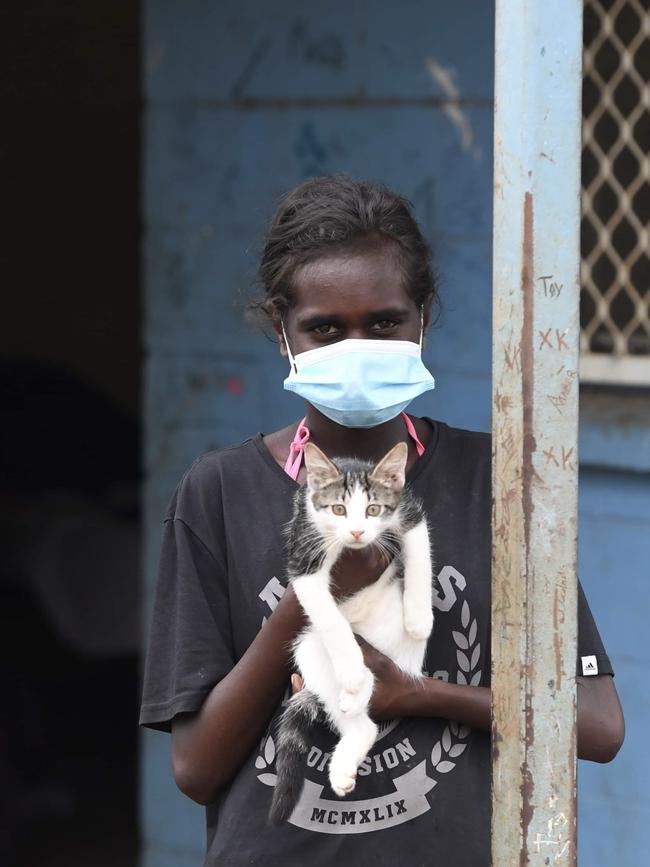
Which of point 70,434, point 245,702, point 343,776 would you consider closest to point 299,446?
point 245,702

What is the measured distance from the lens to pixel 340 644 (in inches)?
69.6

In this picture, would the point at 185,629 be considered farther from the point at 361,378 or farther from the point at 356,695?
the point at 361,378

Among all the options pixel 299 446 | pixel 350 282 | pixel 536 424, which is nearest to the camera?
pixel 536 424

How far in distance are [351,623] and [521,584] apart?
0.55 m

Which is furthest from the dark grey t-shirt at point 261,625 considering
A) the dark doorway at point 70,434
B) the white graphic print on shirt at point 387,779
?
the dark doorway at point 70,434

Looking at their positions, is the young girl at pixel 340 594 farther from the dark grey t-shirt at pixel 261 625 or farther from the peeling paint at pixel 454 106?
the peeling paint at pixel 454 106

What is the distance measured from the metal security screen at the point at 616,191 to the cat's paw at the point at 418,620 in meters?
1.91

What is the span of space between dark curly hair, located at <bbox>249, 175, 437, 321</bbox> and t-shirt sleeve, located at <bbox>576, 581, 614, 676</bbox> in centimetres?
55

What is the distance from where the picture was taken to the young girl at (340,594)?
5.99ft

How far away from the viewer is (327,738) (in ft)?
6.19

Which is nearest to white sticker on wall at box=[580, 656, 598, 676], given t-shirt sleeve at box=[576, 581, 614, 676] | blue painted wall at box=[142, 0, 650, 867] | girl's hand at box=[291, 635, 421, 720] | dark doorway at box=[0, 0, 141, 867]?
t-shirt sleeve at box=[576, 581, 614, 676]

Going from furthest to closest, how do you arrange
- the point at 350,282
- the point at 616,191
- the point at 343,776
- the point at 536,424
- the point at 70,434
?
the point at 70,434
the point at 616,191
the point at 350,282
the point at 343,776
the point at 536,424

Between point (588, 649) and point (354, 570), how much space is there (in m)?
0.37

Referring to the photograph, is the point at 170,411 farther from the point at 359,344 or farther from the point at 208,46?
the point at 359,344
